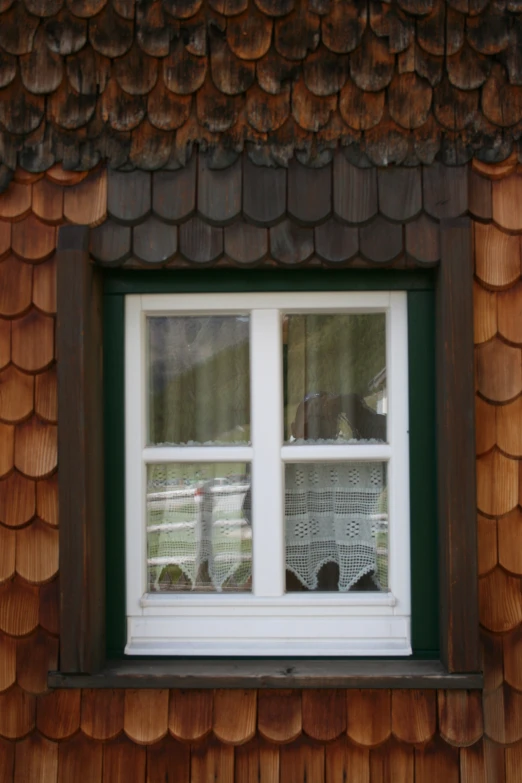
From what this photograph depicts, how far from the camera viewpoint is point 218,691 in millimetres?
2404

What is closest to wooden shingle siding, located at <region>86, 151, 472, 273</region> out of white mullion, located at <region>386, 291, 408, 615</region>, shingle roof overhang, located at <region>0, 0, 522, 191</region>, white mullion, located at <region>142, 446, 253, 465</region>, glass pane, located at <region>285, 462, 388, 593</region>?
shingle roof overhang, located at <region>0, 0, 522, 191</region>

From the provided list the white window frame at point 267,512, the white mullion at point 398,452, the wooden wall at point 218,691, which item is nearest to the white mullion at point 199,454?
the white window frame at point 267,512

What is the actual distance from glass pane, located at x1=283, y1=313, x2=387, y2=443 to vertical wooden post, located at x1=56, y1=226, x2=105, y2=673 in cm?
67

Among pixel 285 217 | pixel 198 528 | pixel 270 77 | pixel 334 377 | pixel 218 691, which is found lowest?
pixel 218 691

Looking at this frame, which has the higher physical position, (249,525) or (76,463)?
(76,463)

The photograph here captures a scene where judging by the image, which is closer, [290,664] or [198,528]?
[290,664]

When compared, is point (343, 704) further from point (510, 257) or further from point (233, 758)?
point (510, 257)

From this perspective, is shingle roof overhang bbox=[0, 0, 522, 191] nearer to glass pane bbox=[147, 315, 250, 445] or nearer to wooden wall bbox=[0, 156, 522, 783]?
wooden wall bbox=[0, 156, 522, 783]

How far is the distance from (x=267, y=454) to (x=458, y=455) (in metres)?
0.62

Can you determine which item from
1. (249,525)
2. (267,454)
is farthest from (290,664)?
(267,454)

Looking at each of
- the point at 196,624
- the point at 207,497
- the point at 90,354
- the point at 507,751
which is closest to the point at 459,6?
the point at 90,354

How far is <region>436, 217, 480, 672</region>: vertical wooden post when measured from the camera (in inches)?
92.7

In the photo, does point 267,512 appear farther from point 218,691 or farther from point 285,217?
point 285,217

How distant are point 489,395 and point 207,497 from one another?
995 millimetres
